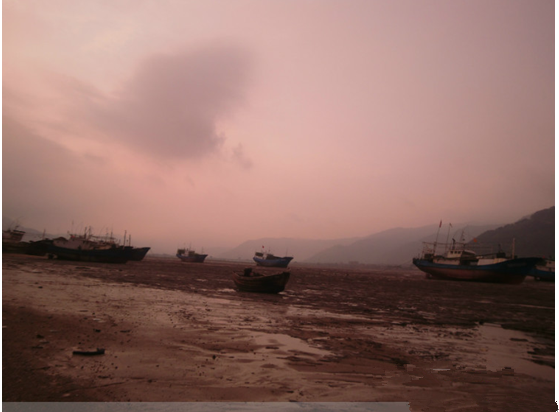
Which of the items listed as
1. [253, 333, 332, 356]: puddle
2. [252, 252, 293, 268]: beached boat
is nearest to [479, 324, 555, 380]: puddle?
[253, 333, 332, 356]: puddle

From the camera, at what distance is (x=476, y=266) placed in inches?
1678

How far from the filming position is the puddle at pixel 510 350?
7.47 metres

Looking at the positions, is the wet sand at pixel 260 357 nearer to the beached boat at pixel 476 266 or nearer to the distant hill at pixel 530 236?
the beached boat at pixel 476 266

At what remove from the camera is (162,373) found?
5.74 meters

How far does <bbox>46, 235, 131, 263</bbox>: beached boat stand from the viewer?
1594 inches

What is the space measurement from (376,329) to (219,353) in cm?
581

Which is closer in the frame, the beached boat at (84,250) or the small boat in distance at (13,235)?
the beached boat at (84,250)

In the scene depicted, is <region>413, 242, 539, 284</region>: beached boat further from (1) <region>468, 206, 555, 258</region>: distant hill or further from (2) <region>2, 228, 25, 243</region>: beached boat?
(2) <region>2, 228, 25, 243</region>: beached boat

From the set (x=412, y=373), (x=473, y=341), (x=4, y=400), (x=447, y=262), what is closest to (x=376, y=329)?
(x=473, y=341)

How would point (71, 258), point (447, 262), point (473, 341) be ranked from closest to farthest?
point (473, 341) → point (71, 258) → point (447, 262)

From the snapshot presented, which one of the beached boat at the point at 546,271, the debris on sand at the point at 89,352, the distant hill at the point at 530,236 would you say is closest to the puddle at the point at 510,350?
the debris on sand at the point at 89,352

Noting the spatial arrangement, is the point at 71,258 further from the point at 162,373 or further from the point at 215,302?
the point at 162,373

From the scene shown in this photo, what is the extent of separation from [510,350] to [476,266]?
128 ft

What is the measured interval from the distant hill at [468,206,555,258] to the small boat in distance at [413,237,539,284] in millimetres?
53782
